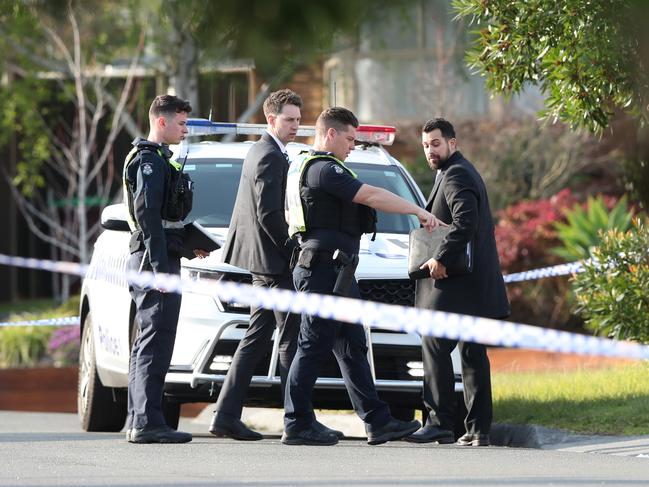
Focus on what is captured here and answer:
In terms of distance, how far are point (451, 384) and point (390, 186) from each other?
6.08 ft

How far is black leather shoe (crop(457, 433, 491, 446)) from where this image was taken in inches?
303

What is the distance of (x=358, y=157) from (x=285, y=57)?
6435 millimetres

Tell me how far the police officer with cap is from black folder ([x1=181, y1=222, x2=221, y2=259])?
55 millimetres

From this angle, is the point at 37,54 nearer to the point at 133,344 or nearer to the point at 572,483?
the point at 133,344

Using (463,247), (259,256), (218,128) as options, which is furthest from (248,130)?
(463,247)

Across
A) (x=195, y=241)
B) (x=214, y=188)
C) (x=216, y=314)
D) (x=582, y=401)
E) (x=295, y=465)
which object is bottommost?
(x=295, y=465)

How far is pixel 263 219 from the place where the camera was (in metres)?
7.52

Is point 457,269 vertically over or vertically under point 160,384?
over

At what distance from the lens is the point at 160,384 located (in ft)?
25.0

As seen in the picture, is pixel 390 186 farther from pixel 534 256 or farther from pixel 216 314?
pixel 534 256

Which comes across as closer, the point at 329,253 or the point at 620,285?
the point at 329,253

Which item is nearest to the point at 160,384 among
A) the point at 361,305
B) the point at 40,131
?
the point at 361,305

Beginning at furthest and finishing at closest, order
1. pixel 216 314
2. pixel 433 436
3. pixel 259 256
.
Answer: pixel 216 314 < pixel 433 436 < pixel 259 256

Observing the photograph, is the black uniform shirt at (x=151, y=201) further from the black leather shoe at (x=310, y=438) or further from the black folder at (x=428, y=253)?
the black folder at (x=428, y=253)
